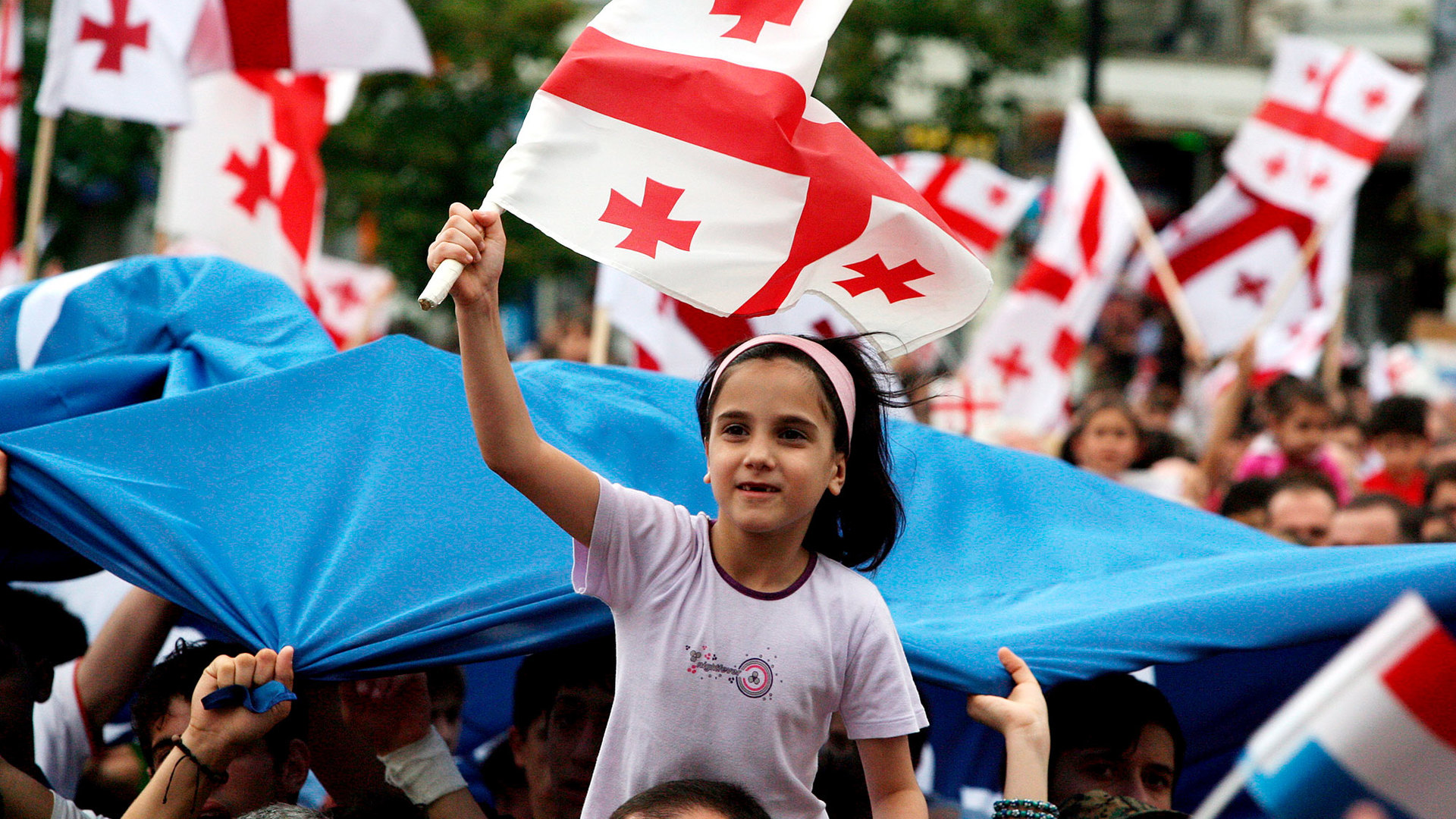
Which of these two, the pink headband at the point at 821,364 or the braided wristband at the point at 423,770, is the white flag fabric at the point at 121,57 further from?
the pink headband at the point at 821,364

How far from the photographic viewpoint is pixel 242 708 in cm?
240

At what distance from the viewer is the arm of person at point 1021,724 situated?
2523 mm

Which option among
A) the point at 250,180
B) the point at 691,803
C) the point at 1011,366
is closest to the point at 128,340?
the point at 691,803

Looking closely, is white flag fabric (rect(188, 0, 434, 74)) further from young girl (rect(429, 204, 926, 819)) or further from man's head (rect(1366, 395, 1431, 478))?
man's head (rect(1366, 395, 1431, 478))

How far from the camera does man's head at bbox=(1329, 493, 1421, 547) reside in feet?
15.8

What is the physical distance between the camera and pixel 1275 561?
9.90 feet

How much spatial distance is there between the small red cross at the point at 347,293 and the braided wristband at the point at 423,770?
7.40m

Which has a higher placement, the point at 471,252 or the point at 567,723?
the point at 471,252

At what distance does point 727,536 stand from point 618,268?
19.4 inches

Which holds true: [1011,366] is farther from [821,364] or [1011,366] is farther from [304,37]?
[821,364]

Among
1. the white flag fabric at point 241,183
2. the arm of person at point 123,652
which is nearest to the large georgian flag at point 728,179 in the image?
the arm of person at point 123,652

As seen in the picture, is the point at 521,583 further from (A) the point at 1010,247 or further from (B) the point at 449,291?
(A) the point at 1010,247

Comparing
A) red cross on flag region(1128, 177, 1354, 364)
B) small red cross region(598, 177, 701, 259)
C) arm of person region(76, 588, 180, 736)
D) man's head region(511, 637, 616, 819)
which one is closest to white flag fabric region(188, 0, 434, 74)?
arm of person region(76, 588, 180, 736)

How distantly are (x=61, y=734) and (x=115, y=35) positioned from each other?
3.48 meters
